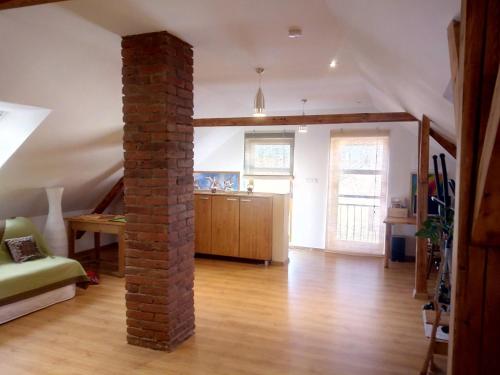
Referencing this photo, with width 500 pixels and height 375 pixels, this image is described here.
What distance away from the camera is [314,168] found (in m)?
6.37

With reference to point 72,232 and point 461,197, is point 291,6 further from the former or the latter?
point 72,232

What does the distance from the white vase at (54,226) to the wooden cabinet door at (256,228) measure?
2441 millimetres

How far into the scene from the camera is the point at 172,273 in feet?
9.16

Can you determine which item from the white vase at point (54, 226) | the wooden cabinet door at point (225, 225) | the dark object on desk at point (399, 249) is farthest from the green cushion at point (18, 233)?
the dark object on desk at point (399, 249)

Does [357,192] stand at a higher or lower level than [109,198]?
higher

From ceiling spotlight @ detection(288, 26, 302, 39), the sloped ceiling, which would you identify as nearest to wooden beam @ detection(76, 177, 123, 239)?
the sloped ceiling

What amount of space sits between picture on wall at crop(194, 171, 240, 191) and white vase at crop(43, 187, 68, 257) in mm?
2537

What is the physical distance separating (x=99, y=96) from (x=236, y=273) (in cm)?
280

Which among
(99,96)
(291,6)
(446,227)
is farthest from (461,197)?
(99,96)

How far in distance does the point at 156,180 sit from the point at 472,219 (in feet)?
6.78

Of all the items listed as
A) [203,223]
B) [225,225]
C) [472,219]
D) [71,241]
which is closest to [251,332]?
[472,219]

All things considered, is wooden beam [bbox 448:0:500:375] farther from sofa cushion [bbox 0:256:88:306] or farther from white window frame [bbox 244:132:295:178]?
white window frame [bbox 244:132:295:178]

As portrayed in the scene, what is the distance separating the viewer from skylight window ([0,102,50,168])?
335 centimetres

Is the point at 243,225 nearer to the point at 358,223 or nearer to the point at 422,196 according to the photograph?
the point at 358,223
